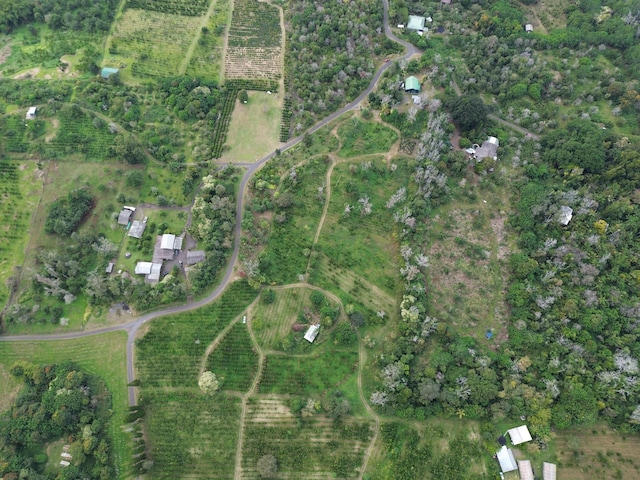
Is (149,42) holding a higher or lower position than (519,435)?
higher

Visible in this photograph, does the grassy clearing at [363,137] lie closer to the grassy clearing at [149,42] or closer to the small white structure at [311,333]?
the small white structure at [311,333]

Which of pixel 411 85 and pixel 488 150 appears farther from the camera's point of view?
pixel 411 85

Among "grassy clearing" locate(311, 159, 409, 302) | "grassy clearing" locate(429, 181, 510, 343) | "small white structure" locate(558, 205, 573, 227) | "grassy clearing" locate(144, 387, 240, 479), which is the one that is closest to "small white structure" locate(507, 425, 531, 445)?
"grassy clearing" locate(429, 181, 510, 343)

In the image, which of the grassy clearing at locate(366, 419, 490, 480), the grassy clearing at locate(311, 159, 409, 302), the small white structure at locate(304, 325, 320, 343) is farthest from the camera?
the grassy clearing at locate(311, 159, 409, 302)

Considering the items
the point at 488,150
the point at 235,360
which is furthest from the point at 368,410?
the point at 488,150

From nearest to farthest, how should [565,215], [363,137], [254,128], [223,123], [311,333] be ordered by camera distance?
[311,333] → [565,215] → [363,137] → [223,123] → [254,128]

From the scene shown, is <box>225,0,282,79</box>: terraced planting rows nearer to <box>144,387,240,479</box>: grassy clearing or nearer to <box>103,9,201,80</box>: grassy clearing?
<box>103,9,201,80</box>: grassy clearing

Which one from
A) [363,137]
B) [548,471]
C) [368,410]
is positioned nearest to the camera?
[548,471]

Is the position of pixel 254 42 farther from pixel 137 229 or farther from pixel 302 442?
pixel 302 442

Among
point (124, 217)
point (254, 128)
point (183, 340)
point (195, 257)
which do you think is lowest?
point (183, 340)
